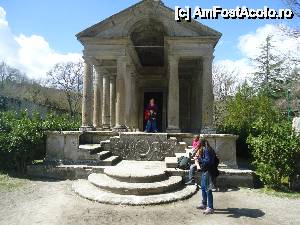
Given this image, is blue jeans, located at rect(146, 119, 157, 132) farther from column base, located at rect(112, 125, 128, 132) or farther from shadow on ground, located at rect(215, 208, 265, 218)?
shadow on ground, located at rect(215, 208, 265, 218)

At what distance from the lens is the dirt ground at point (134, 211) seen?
6.26 meters

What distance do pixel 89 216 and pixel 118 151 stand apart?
18.3 ft

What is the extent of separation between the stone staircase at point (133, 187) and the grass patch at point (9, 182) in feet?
5.33

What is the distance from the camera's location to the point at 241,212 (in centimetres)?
690

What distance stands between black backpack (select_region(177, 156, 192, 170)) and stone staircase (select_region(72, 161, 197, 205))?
0.43m

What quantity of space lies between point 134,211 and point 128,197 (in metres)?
0.71

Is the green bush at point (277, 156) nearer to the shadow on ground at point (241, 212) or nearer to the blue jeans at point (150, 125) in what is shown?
the shadow on ground at point (241, 212)

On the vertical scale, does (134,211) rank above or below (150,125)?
below

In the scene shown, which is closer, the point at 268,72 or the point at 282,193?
the point at 282,193

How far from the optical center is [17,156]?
10242 millimetres

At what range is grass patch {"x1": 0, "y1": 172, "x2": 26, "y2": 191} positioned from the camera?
337 inches

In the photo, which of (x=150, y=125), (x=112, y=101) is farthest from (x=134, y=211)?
(x=112, y=101)

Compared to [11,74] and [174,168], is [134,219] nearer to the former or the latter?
[174,168]

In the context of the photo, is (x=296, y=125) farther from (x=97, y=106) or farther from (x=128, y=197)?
(x=97, y=106)
